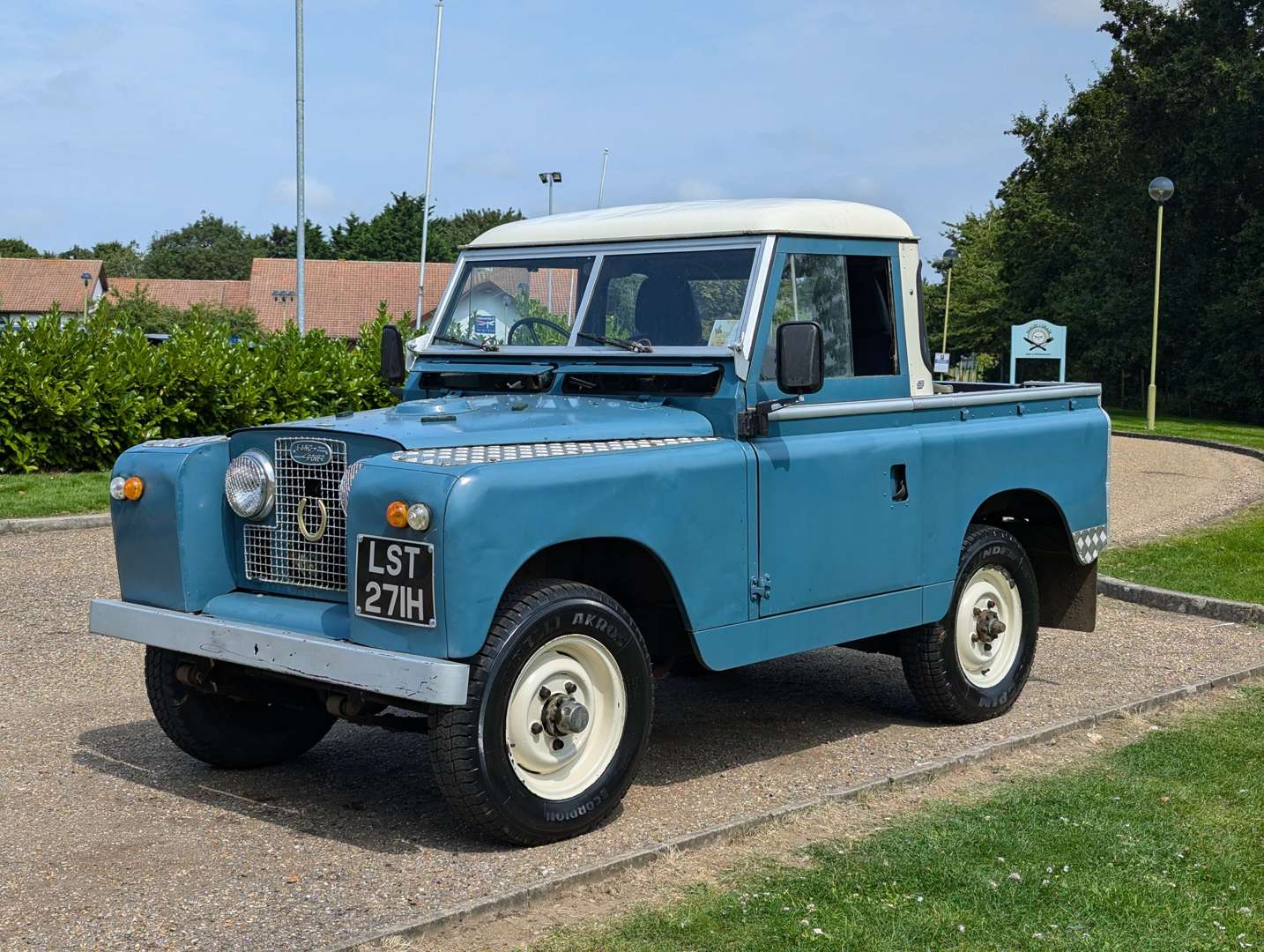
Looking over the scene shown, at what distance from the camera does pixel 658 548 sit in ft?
17.4

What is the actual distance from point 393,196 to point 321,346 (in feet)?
258

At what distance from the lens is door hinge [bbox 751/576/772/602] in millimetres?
5711

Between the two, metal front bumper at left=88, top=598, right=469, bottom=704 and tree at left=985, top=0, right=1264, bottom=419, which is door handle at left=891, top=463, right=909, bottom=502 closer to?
metal front bumper at left=88, top=598, right=469, bottom=704

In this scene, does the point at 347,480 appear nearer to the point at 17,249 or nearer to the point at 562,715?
the point at 562,715

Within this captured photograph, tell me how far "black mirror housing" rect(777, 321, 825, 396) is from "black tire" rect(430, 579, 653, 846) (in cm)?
110

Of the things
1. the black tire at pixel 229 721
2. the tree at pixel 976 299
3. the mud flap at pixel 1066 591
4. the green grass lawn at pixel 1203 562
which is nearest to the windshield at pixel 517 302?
the black tire at pixel 229 721

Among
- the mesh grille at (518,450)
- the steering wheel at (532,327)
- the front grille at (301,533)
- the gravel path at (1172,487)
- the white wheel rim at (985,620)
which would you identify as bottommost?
the gravel path at (1172,487)

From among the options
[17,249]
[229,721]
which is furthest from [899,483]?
[17,249]

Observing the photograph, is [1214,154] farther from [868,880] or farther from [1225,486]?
[868,880]

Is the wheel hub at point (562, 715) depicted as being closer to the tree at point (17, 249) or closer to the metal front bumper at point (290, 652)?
the metal front bumper at point (290, 652)

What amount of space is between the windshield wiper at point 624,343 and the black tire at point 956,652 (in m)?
1.79

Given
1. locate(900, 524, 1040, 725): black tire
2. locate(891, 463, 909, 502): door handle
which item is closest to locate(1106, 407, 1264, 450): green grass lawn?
locate(900, 524, 1040, 725): black tire

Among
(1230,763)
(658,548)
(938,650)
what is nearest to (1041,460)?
(938,650)

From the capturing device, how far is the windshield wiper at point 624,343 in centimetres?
616
